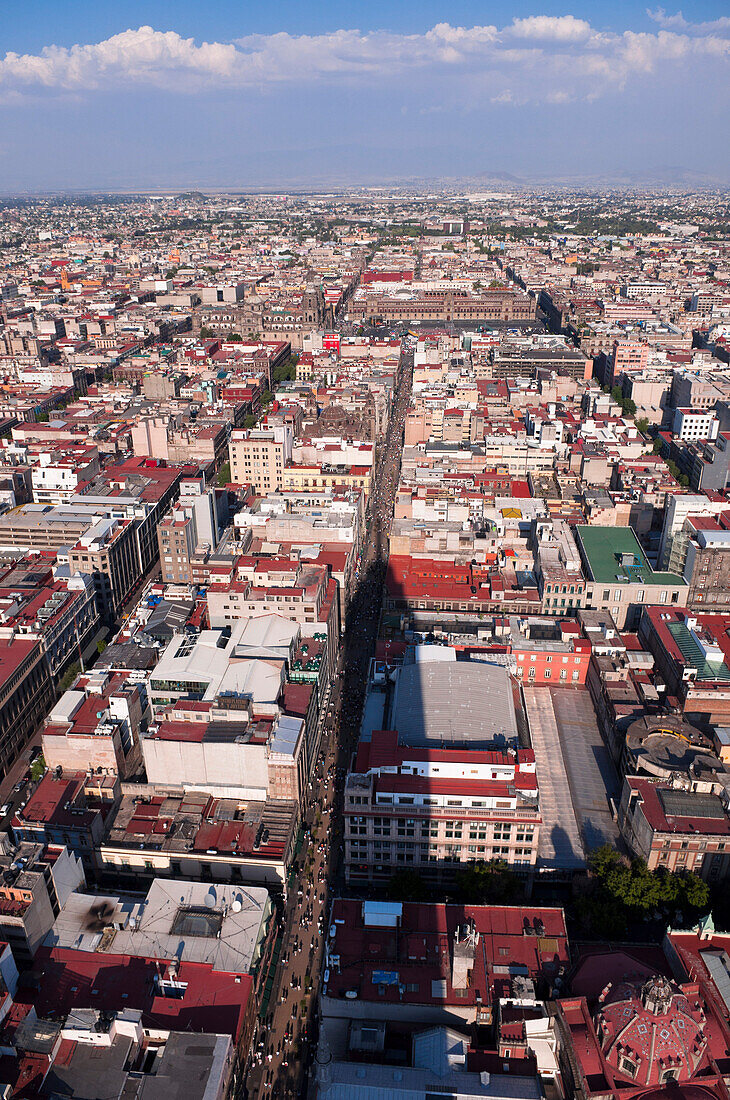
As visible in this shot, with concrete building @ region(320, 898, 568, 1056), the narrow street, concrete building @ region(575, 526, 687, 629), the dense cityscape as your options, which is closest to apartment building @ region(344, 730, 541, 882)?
the dense cityscape

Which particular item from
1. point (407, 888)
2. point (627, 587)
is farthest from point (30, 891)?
point (627, 587)

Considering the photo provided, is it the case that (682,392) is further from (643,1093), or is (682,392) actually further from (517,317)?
Answer: (643,1093)

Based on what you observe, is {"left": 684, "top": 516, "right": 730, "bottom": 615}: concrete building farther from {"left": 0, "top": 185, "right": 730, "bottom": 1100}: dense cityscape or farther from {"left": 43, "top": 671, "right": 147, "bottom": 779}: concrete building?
{"left": 43, "top": 671, "right": 147, "bottom": 779}: concrete building

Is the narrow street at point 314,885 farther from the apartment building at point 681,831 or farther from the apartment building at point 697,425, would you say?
the apartment building at point 697,425

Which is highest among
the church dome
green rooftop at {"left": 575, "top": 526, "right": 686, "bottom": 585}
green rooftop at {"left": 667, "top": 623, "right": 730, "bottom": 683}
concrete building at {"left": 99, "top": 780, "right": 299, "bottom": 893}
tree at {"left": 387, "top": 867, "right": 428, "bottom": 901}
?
green rooftop at {"left": 575, "top": 526, "right": 686, "bottom": 585}

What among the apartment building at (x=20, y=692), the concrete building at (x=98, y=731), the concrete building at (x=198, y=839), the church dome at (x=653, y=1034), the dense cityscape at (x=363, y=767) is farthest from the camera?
the apartment building at (x=20, y=692)

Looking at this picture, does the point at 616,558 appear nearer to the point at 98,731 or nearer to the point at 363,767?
the point at 363,767

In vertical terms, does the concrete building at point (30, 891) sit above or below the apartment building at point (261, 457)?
below

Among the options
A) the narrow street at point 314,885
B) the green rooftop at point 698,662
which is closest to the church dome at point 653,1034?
the narrow street at point 314,885
